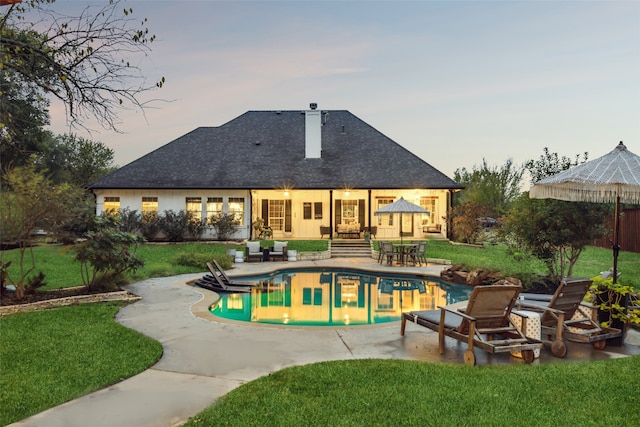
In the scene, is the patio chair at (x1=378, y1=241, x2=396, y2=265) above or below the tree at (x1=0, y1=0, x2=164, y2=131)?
below

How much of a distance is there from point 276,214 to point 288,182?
2261mm

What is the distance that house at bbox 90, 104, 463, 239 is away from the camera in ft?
85.3

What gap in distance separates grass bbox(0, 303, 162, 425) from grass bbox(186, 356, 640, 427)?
1.68m

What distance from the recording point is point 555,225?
34.9 feet

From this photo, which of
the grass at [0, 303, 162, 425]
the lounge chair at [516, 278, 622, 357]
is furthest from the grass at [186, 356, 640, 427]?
the grass at [0, 303, 162, 425]

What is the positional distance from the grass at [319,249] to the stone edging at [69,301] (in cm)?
97

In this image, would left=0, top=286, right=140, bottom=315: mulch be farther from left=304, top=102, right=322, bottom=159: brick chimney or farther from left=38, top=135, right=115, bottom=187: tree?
left=38, top=135, right=115, bottom=187: tree

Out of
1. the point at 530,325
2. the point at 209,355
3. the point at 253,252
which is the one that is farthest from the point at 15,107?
the point at 253,252

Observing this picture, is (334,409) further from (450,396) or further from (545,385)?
(545,385)

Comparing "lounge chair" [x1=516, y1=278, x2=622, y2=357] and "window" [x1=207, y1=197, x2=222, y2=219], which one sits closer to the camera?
"lounge chair" [x1=516, y1=278, x2=622, y2=357]

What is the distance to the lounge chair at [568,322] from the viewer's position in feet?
20.6

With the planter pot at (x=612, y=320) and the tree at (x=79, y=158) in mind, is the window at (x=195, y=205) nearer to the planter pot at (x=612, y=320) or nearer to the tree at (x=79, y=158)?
the planter pot at (x=612, y=320)

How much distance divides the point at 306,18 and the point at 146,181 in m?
15.1

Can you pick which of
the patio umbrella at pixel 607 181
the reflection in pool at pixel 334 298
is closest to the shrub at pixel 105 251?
the reflection in pool at pixel 334 298
